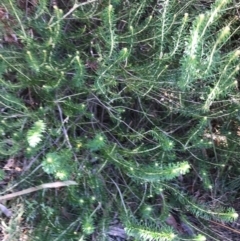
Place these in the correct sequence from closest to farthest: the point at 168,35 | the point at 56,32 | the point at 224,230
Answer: the point at 56,32 → the point at 168,35 → the point at 224,230

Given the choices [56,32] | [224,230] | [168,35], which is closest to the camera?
[56,32]

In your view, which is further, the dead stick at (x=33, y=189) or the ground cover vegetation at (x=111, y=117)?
the dead stick at (x=33, y=189)

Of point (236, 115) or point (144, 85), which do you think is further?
point (236, 115)

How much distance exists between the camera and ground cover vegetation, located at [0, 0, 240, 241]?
1.70 m

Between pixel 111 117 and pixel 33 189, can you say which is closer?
pixel 33 189

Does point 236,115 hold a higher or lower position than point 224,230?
higher

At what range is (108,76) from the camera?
1742mm

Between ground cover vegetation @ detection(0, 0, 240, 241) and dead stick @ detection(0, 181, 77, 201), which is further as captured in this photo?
dead stick @ detection(0, 181, 77, 201)

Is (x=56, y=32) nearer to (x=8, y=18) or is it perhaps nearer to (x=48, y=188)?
(x=8, y=18)

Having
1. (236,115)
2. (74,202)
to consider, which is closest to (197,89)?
(236,115)

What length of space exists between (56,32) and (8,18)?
0.27 m

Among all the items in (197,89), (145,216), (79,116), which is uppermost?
(197,89)

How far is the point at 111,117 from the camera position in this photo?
6.41 ft

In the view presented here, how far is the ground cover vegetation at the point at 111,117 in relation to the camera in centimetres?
170
